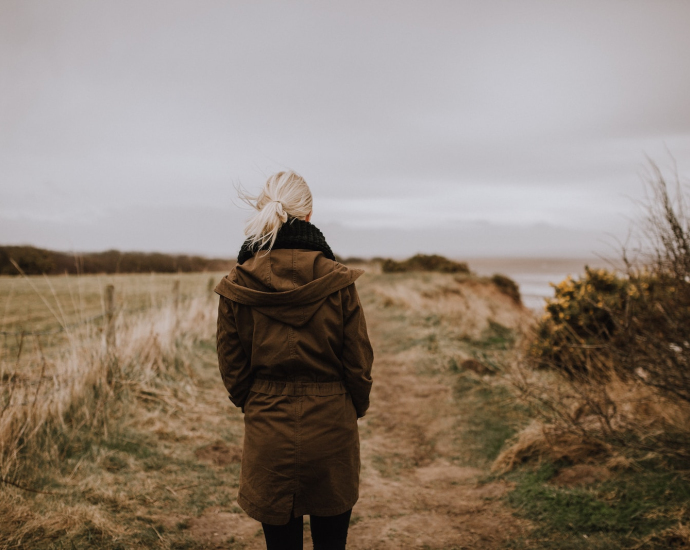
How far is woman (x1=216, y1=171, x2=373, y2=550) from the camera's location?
79.0 inches

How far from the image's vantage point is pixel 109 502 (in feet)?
11.2

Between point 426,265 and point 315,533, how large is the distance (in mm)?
29324

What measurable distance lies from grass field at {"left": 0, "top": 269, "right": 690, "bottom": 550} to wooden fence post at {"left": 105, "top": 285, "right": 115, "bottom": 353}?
94mm

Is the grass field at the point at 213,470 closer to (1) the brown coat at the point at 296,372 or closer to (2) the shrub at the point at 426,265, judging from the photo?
(1) the brown coat at the point at 296,372

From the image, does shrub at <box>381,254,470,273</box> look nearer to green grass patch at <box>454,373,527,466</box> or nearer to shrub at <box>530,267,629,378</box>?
shrub at <box>530,267,629,378</box>

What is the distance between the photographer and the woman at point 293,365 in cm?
201

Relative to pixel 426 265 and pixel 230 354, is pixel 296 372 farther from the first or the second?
pixel 426 265

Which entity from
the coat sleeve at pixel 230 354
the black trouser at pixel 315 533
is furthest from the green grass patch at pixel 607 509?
the coat sleeve at pixel 230 354

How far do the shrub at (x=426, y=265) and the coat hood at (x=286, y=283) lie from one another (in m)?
28.0

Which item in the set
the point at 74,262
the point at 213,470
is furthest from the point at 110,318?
the point at 213,470

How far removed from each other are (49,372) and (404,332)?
7368 millimetres

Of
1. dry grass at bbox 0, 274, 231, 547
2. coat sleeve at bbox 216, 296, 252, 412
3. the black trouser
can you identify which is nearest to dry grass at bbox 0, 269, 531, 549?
dry grass at bbox 0, 274, 231, 547

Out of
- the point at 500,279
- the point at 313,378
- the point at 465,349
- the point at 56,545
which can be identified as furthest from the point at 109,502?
the point at 500,279

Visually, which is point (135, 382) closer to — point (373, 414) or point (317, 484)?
point (373, 414)
